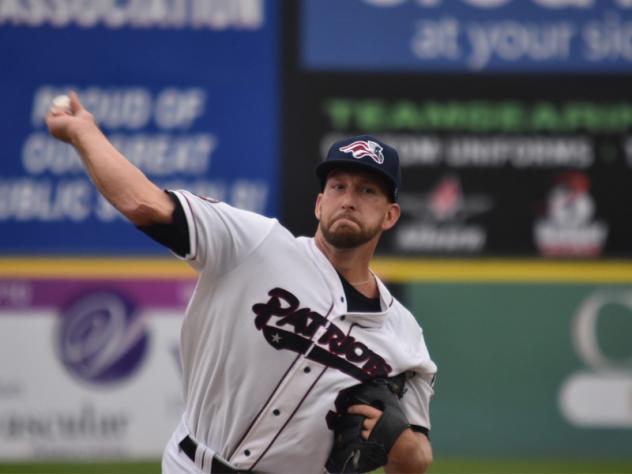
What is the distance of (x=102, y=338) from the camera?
894cm

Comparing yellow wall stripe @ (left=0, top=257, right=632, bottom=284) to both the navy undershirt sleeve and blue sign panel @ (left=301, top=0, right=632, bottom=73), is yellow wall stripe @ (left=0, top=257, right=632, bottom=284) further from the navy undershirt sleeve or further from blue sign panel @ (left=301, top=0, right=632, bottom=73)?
the navy undershirt sleeve

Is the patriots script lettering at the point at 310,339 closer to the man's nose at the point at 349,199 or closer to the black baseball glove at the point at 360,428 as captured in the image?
the black baseball glove at the point at 360,428

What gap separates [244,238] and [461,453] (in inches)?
232

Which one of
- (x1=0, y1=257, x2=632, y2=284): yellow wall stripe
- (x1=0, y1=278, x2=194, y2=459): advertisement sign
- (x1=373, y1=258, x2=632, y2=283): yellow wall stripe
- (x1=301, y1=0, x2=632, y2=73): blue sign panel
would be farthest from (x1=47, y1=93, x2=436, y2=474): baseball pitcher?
(x1=301, y1=0, x2=632, y2=73): blue sign panel

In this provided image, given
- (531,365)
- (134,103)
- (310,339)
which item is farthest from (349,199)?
(531,365)

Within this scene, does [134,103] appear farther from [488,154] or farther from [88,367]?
[488,154]

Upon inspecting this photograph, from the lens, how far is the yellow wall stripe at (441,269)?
898 centimetres

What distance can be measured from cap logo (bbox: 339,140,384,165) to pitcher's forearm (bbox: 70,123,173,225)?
0.79 meters

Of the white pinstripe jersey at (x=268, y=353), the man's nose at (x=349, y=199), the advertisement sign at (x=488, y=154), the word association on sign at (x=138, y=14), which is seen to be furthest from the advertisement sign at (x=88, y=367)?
the man's nose at (x=349, y=199)

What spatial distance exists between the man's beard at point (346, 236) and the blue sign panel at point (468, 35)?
547 centimetres

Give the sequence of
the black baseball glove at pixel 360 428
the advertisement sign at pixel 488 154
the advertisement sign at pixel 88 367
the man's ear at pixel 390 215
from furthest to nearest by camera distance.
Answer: the advertisement sign at pixel 488 154
the advertisement sign at pixel 88 367
the man's ear at pixel 390 215
the black baseball glove at pixel 360 428

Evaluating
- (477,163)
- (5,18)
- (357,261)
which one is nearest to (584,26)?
(477,163)

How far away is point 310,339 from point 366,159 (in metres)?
0.57

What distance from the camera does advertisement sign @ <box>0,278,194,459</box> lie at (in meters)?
8.69
